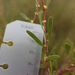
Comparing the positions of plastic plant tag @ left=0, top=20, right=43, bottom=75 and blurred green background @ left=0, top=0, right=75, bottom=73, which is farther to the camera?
blurred green background @ left=0, top=0, right=75, bottom=73

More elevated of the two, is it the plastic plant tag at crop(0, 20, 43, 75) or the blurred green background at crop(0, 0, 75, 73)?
the blurred green background at crop(0, 0, 75, 73)

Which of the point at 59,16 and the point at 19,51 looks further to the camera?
the point at 59,16

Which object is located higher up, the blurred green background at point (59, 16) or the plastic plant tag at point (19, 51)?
the blurred green background at point (59, 16)

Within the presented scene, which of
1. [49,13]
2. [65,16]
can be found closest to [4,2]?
[49,13]

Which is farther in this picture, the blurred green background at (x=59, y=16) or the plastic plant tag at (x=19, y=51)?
the blurred green background at (x=59, y=16)

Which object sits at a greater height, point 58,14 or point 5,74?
point 58,14

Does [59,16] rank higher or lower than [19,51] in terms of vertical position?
higher

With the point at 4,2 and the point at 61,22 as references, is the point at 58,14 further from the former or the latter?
the point at 4,2

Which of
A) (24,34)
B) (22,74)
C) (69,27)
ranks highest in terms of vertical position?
(69,27)
